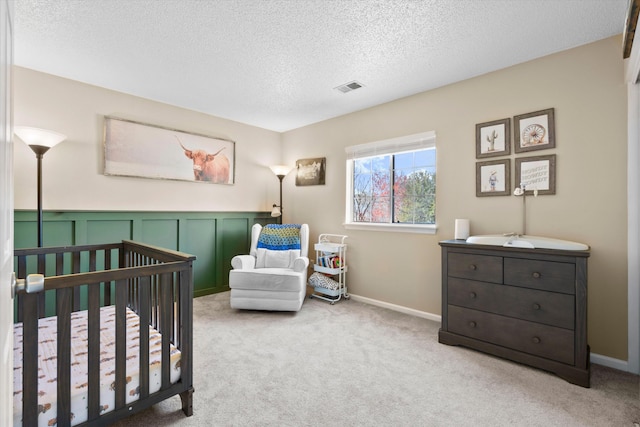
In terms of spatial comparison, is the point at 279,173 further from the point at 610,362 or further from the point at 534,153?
the point at 610,362

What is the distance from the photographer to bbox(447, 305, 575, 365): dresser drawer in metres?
2.00

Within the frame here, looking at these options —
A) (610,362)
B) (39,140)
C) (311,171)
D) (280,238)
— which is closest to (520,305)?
(610,362)

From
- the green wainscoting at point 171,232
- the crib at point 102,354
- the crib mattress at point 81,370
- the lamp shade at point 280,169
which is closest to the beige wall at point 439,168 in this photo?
the green wainscoting at point 171,232

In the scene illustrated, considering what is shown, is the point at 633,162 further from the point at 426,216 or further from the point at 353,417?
the point at 353,417

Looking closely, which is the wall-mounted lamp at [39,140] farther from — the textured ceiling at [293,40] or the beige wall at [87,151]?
the textured ceiling at [293,40]

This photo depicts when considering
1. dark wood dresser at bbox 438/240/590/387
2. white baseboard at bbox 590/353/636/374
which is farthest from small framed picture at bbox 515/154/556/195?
white baseboard at bbox 590/353/636/374

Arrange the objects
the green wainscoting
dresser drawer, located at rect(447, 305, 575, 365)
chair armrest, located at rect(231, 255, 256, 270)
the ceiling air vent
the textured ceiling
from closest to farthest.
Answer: the textured ceiling
dresser drawer, located at rect(447, 305, 575, 365)
the green wainscoting
the ceiling air vent
chair armrest, located at rect(231, 255, 256, 270)

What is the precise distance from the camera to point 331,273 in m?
3.61

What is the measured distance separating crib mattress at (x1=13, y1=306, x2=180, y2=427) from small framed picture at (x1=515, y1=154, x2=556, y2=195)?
9.20 feet

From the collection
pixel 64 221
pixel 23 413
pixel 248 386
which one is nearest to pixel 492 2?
pixel 248 386

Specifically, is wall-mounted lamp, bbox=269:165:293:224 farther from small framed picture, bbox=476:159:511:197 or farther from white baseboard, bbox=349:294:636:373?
small framed picture, bbox=476:159:511:197

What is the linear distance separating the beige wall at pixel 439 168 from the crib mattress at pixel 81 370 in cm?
173

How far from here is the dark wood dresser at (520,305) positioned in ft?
6.44

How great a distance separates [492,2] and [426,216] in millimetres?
1935
